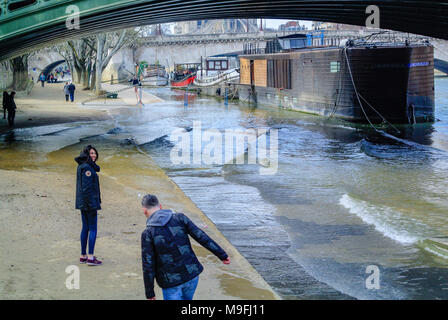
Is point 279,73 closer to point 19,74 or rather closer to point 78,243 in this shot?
point 19,74

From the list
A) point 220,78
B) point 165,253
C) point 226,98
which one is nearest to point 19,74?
point 226,98

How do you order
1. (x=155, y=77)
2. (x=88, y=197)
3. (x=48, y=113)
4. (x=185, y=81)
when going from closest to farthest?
(x=88, y=197), (x=48, y=113), (x=185, y=81), (x=155, y=77)

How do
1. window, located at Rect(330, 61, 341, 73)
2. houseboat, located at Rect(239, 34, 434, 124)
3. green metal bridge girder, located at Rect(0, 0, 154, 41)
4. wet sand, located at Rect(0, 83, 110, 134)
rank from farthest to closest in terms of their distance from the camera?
window, located at Rect(330, 61, 341, 73) → houseboat, located at Rect(239, 34, 434, 124) → wet sand, located at Rect(0, 83, 110, 134) → green metal bridge girder, located at Rect(0, 0, 154, 41)

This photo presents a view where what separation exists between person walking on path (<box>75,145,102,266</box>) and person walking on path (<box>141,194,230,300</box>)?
8.54 ft

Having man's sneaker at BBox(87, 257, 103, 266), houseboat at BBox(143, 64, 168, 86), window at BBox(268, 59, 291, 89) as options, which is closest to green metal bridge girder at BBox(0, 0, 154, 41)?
man's sneaker at BBox(87, 257, 103, 266)

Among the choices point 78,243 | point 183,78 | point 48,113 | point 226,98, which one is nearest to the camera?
point 78,243

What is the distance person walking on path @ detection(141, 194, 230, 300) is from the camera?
17.7 ft

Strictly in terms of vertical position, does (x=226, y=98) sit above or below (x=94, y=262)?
above

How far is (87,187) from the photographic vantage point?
7.87 m

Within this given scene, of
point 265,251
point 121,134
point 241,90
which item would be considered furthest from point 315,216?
point 241,90

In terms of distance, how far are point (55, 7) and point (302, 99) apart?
Result: 2242 cm

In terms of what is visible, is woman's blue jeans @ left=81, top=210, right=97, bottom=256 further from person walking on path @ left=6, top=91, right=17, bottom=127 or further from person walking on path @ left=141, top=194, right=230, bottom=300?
person walking on path @ left=6, top=91, right=17, bottom=127

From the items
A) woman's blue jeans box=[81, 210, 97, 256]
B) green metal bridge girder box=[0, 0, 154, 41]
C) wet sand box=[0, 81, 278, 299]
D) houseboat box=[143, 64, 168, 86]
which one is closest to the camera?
wet sand box=[0, 81, 278, 299]

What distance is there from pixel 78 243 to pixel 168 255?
4.19 metres
